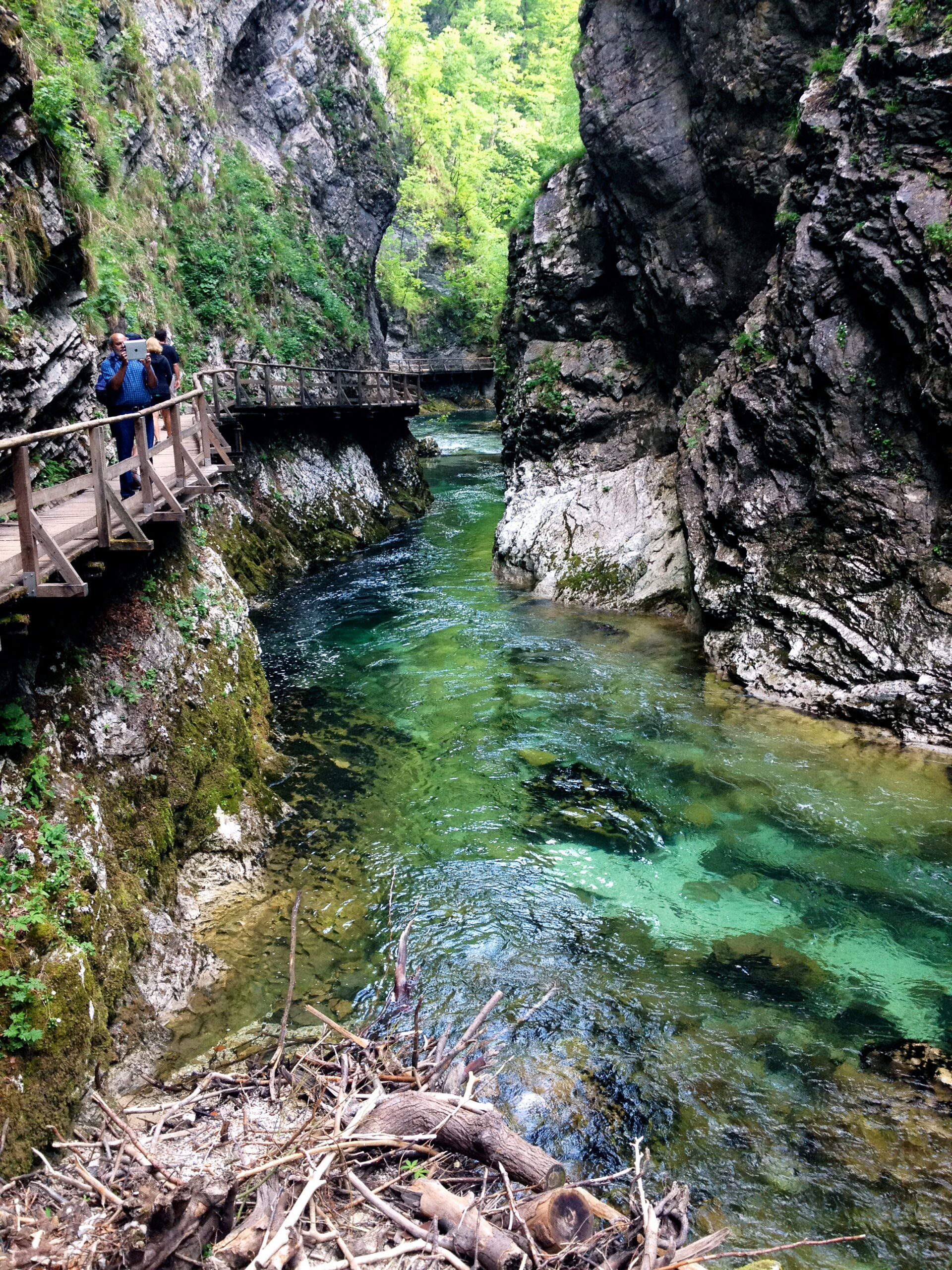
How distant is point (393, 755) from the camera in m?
10.4

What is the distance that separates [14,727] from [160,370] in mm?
5449

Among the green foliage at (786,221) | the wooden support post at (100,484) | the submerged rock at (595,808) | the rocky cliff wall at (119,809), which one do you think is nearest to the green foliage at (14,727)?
the rocky cliff wall at (119,809)

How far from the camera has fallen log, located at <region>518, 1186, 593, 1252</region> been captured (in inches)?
145

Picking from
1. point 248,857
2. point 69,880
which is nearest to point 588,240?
point 248,857

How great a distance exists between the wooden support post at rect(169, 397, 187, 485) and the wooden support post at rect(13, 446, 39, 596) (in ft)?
10.2

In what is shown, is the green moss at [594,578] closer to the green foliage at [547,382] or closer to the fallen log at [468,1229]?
the green foliage at [547,382]

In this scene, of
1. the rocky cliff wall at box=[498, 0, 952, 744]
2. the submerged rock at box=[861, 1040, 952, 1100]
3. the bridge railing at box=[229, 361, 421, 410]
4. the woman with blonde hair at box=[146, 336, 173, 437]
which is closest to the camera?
the submerged rock at box=[861, 1040, 952, 1100]

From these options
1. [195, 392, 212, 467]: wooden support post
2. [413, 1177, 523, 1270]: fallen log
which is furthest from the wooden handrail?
[413, 1177, 523, 1270]: fallen log

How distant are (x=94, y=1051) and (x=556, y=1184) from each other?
9.66 ft

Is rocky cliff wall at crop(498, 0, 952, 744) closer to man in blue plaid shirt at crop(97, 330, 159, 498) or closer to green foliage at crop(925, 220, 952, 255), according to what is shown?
green foliage at crop(925, 220, 952, 255)

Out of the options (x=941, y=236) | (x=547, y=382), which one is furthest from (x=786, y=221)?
(x=547, y=382)

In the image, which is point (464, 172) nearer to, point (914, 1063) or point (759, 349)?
point (759, 349)

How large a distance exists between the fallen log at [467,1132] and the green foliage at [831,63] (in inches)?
612

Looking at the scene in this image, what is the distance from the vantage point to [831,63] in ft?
42.5
